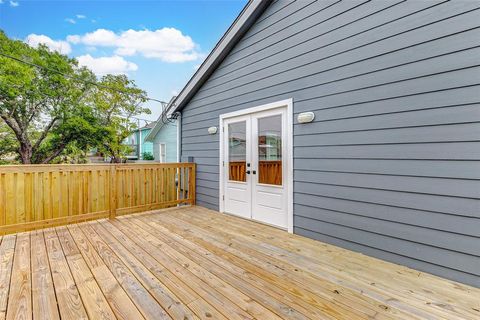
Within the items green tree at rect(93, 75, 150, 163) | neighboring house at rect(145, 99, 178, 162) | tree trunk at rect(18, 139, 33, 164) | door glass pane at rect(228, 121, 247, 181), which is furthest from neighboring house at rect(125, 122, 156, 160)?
door glass pane at rect(228, 121, 247, 181)

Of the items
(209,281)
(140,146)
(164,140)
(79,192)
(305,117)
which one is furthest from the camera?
(140,146)

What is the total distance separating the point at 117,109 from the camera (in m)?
12.0

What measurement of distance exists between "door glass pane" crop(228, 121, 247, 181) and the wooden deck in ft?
4.43

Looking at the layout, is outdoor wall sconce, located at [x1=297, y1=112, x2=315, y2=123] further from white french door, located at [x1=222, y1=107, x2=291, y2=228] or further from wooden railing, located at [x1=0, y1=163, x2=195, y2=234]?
wooden railing, located at [x1=0, y1=163, x2=195, y2=234]

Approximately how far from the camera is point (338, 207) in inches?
116

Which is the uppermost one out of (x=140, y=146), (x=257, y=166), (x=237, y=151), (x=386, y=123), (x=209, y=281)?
(x=140, y=146)

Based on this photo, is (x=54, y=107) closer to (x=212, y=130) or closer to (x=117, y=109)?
(x=117, y=109)

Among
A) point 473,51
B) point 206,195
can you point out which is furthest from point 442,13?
point 206,195

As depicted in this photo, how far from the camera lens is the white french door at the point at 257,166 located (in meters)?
3.61

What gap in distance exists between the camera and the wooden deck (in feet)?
5.52

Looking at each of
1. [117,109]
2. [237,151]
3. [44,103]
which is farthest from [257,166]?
[117,109]

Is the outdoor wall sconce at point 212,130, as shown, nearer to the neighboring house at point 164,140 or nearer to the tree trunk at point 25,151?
the neighboring house at point 164,140

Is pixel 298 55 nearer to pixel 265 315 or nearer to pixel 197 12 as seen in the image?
pixel 265 315

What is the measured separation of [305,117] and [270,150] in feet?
2.65
